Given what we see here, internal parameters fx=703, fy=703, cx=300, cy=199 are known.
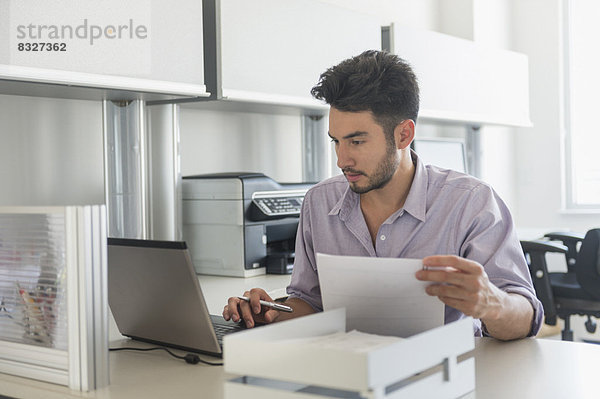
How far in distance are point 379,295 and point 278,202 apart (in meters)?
1.45

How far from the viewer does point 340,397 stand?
0.93 m

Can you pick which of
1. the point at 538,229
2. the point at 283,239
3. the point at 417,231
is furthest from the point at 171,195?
the point at 538,229

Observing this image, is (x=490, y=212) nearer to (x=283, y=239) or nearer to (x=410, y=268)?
(x=410, y=268)

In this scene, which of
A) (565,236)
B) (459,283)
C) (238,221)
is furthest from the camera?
(565,236)

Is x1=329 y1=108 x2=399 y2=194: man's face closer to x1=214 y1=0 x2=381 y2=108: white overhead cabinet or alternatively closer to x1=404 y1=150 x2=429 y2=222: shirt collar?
x1=404 y1=150 x2=429 y2=222: shirt collar

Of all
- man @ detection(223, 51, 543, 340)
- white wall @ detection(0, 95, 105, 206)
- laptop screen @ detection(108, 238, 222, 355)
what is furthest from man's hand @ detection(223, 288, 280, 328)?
white wall @ detection(0, 95, 105, 206)

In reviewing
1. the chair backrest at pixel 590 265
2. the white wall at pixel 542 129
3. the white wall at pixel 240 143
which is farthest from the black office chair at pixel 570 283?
the white wall at pixel 542 129

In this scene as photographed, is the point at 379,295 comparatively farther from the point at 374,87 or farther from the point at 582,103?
the point at 582,103

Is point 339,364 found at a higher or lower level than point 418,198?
lower

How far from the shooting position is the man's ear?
1.72 meters

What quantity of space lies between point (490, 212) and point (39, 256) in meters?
0.97

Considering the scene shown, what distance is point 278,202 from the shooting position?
2.57 meters

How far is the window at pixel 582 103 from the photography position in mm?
4484

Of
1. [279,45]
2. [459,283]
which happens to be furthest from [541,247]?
[459,283]
